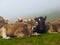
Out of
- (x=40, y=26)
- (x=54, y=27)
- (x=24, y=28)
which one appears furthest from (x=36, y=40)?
(x=54, y=27)

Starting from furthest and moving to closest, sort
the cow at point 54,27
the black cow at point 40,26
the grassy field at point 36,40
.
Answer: the cow at point 54,27, the black cow at point 40,26, the grassy field at point 36,40

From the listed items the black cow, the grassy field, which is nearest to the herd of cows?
the black cow

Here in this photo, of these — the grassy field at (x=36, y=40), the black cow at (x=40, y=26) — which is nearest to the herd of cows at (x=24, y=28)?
the black cow at (x=40, y=26)

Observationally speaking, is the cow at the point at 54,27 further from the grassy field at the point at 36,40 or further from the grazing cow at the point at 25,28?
the grassy field at the point at 36,40

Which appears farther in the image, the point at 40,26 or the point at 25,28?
the point at 40,26

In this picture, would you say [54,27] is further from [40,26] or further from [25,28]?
[25,28]

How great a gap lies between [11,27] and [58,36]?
209 cm

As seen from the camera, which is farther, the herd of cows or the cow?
the cow

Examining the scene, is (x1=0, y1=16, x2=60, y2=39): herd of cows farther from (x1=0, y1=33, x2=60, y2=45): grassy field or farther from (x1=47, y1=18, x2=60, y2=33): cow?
(x1=0, y1=33, x2=60, y2=45): grassy field

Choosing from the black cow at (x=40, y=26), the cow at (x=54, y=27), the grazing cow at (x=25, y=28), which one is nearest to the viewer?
the grazing cow at (x=25, y=28)

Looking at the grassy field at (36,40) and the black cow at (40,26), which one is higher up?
the black cow at (40,26)

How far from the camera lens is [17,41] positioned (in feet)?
39.9

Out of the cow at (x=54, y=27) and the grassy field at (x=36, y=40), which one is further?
the cow at (x=54, y=27)

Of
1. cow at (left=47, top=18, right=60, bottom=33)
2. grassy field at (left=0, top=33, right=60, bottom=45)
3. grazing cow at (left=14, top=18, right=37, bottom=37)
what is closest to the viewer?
grassy field at (left=0, top=33, right=60, bottom=45)
